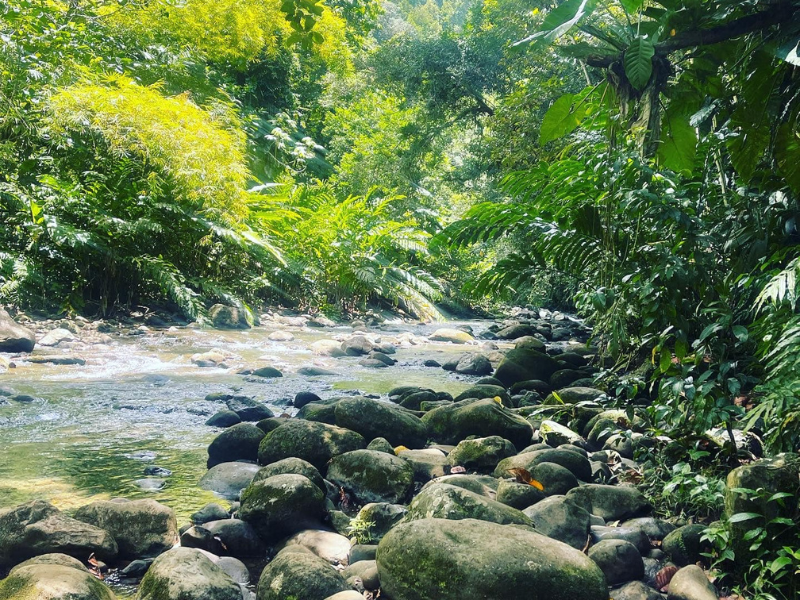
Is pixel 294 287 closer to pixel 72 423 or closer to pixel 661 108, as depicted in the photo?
pixel 72 423

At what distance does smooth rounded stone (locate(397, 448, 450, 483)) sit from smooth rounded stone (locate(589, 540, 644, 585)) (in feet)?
3.75

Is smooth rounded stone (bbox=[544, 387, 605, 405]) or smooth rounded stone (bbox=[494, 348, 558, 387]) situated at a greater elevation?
smooth rounded stone (bbox=[544, 387, 605, 405])

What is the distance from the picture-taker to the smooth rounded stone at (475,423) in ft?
13.2

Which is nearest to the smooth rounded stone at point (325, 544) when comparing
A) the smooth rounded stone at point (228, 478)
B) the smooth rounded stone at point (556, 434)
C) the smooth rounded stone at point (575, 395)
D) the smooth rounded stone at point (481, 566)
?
the smooth rounded stone at point (481, 566)

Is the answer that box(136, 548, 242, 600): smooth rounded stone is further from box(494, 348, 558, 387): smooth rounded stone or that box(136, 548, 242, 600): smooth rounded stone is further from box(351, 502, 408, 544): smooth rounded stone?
box(494, 348, 558, 387): smooth rounded stone

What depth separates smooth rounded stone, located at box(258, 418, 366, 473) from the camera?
3.56 m

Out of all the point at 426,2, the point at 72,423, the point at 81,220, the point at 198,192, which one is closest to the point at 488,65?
the point at 198,192

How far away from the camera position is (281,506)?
285 cm

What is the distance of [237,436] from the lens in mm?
3760

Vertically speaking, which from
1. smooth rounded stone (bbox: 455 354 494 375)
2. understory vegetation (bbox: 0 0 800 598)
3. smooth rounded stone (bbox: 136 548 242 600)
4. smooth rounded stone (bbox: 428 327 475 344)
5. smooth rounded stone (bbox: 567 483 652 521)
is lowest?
smooth rounded stone (bbox: 428 327 475 344)

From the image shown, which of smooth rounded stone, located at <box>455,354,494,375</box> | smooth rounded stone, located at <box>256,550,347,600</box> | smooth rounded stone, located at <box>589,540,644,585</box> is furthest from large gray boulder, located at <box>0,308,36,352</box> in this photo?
smooth rounded stone, located at <box>589,540,644,585</box>

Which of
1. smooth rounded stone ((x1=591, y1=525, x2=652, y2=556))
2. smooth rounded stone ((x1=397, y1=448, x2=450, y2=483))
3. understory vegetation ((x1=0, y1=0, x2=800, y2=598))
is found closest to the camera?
understory vegetation ((x1=0, y1=0, x2=800, y2=598))

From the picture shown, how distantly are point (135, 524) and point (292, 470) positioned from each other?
2.36ft

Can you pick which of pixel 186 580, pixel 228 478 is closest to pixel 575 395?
pixel 228 478
